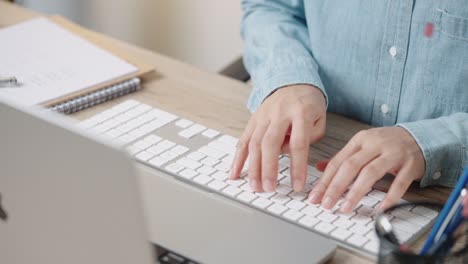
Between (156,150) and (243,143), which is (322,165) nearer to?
(243,143)

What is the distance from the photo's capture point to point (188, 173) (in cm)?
121

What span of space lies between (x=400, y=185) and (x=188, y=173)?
0.28 m

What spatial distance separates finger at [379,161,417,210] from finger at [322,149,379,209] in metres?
0.04

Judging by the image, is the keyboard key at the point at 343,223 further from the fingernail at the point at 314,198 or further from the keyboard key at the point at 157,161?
the keyboard key at the point at 157,161

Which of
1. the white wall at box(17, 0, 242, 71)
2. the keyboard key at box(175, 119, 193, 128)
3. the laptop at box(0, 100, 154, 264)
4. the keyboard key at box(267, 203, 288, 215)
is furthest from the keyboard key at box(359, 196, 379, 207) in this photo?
the white wall at box(17, 0, 242, 71)

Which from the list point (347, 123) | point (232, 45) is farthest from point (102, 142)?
point (232, 45)

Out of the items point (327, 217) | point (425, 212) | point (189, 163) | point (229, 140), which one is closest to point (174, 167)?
point (189, 163)

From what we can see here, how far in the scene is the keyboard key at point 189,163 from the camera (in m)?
1.23

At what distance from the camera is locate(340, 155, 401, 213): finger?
1.14m

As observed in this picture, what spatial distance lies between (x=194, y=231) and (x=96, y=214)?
0.83 feet

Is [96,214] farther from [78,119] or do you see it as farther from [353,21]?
[353,21]

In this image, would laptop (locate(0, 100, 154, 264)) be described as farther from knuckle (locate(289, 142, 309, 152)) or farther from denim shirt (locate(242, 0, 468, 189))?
denim shirt (locate(242, 0, 468, 189))

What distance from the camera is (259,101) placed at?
136 cm

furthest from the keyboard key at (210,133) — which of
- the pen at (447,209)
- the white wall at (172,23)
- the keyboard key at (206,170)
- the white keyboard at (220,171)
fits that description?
the white wall at (172,23)
